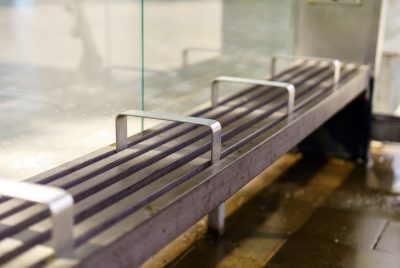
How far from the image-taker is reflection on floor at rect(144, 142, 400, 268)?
3133 millimetres

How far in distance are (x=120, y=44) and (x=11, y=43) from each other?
2.45ft

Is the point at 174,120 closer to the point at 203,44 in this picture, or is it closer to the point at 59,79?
the point at 59,79

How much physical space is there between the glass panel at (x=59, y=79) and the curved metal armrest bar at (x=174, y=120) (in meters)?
0.22

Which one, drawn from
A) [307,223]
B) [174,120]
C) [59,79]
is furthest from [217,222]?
[59,79]

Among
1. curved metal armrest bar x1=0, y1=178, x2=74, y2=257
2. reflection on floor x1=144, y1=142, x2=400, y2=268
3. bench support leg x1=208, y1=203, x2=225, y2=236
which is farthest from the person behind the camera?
bench support leg x1=208, y1=203, x2=225, y2=236

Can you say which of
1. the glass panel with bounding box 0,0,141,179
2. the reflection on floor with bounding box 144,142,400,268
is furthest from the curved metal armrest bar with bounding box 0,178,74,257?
the reflection on floor with bounding box 144,142,400,268

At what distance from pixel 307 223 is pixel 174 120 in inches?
60.0

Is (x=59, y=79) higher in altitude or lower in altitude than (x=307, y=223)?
higher

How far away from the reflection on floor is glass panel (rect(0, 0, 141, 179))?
85cm

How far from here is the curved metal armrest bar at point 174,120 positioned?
231 cm

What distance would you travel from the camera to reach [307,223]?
3.58 meters

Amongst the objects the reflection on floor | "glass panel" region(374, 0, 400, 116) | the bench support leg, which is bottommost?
the reflection on floor

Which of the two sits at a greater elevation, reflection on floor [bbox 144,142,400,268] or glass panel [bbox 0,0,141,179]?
glass panel [bbox 0,0,141,179]

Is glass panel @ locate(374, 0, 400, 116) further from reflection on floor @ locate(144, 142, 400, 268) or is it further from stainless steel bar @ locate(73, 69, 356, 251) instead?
stainless steel bar @ locate(73, 69, 356, 251)
